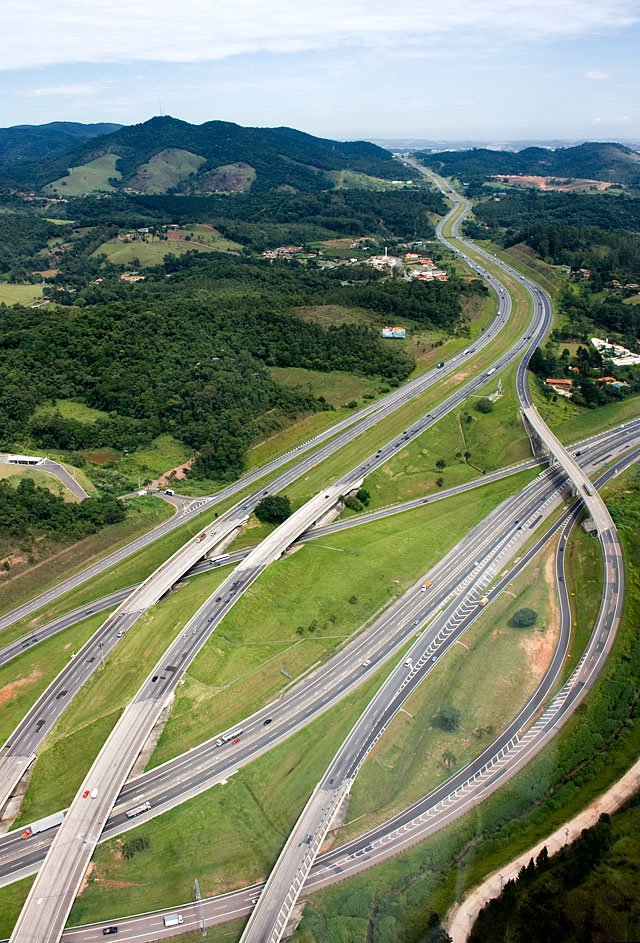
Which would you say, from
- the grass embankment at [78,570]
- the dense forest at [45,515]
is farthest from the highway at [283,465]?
the dense forest at [45,515]

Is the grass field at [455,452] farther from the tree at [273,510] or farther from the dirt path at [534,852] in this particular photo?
the dirt path at [534,852]

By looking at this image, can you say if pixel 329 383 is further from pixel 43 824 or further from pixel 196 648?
pixel 43 824

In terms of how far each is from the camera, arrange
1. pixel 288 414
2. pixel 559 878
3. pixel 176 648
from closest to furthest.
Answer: pixel 559 878, pixel 176 648, pixel 288 414

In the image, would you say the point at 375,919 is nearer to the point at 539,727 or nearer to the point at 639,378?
the point at 539,727

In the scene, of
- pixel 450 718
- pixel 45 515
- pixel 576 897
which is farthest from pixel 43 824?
pixel 45 515

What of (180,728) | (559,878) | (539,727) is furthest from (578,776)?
(180,728)

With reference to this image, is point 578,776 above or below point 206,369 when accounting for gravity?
below
